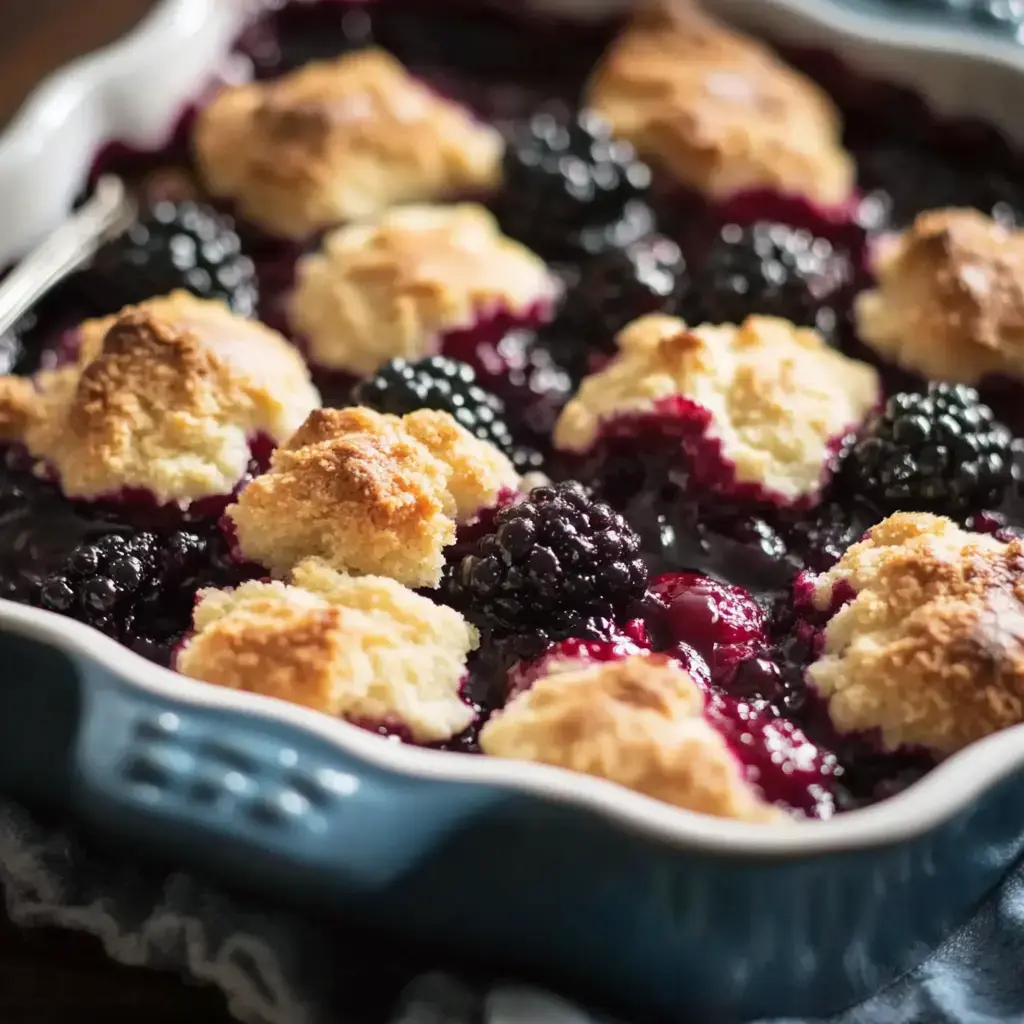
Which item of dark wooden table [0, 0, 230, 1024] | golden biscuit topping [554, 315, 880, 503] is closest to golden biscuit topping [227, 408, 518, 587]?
golden biscuit topping [554, 315, 880, 503]

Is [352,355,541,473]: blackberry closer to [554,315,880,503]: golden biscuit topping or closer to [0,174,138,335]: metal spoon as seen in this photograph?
[554,315,880,503]: golden biscuit topping

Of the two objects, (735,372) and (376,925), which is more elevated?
(735,372)

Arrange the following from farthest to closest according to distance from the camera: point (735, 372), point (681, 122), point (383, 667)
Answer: point (681, 122)
point (735, 372)
point (383, 667)

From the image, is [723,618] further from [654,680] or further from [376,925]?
[376,925]

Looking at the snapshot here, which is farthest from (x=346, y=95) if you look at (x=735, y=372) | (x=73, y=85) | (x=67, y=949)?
(x=67, y=949)

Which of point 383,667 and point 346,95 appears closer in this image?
point 383,667

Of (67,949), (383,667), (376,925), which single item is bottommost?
(67,949)

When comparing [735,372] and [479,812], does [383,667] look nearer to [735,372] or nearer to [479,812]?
[479,812]

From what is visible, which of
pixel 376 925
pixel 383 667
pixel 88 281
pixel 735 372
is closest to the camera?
pixel 376 925

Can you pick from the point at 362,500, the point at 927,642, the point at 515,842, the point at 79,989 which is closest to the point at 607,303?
the point at 362,500
